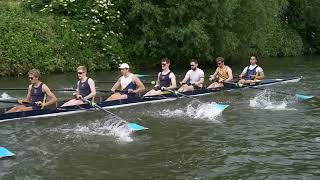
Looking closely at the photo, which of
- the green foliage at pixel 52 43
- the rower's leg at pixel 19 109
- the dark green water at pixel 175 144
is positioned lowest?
the dark green water at pixel 175 144

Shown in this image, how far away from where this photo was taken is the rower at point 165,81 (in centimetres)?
1554

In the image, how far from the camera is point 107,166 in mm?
9219

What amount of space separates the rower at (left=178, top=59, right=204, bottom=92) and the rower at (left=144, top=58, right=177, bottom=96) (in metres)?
0.73

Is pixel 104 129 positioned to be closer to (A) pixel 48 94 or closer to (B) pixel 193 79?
(A) pixel 48 94

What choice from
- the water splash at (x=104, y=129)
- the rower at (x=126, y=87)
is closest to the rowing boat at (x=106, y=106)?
the rower at (x=126, y=87)

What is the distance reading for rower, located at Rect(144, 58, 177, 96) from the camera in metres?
15.5

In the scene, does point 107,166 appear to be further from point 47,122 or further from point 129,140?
point 47,122

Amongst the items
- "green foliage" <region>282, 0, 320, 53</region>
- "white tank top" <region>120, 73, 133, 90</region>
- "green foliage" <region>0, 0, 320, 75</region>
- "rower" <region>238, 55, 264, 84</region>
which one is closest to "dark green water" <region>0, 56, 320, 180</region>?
"white tank top" <region>120, 73, 133, 90</region>

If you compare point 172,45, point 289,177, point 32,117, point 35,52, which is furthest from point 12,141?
point 172,45

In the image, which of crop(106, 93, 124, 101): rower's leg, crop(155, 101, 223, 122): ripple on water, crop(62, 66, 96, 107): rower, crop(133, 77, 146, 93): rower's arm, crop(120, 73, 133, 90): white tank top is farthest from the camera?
crop(120, 73, 133, 90): white tank top

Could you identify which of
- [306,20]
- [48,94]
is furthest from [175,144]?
[306,20]

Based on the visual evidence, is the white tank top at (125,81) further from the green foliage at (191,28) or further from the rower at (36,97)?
the green foliage at (191,28)

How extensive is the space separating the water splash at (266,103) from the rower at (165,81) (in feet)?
9.11

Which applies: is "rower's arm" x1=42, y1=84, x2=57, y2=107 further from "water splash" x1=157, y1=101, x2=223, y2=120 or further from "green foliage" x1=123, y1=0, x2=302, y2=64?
"green foliage" x1=123, y1=0, x2=302, y2=64
